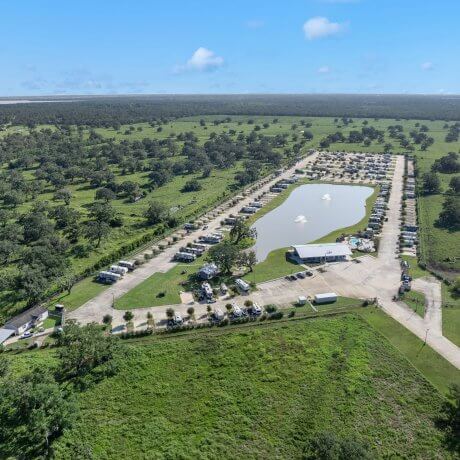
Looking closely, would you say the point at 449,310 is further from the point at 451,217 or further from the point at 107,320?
the point at 107,320

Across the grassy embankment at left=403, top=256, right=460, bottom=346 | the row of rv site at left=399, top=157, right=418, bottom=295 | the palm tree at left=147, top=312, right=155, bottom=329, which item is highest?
the row of rv site at left=399, top=157, right=418, bottom=295

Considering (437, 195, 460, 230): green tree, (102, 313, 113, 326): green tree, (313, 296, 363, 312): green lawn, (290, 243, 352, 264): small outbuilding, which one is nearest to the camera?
(102, 313, 113, 326): green tree

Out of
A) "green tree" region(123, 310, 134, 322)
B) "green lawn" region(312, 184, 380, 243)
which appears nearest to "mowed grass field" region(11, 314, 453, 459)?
"green tree" region(123, 310, 134, 322)

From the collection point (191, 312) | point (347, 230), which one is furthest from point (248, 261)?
point (347, 230)

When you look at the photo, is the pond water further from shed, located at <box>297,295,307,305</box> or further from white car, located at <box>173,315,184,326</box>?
white car, located at <box>173,315,184,326</box>

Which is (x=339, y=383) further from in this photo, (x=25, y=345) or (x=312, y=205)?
(x=312, y=205)

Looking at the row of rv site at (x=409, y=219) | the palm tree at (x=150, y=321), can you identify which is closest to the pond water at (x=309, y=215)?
the row of rv site at (x=409, y=219)

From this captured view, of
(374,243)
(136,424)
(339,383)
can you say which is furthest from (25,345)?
(374,243)

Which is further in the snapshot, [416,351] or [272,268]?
[272,268]
